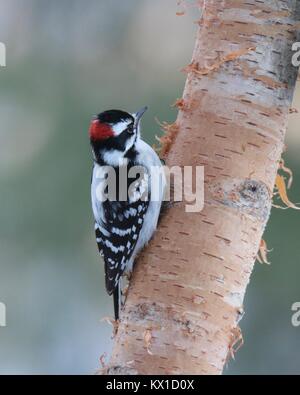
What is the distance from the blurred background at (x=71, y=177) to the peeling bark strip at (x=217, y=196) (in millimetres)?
4562

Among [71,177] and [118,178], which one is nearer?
[118,178]

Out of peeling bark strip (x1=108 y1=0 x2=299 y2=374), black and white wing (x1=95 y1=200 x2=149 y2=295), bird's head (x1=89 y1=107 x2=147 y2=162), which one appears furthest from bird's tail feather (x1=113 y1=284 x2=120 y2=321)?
bird's head (x1=89 y1=107 x2=147 y2=162)

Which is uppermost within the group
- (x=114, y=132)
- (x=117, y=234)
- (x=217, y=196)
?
(x=114, y=132)

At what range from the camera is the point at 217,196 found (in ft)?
9.29

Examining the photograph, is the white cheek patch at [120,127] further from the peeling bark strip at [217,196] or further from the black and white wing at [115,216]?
the peeling bark strip at [217,196]

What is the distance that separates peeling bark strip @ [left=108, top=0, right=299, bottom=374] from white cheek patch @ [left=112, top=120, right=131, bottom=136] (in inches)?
18.1

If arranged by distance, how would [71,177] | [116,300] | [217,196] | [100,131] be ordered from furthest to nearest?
[71,177] < [100,131] < [116,300] < [217,196]

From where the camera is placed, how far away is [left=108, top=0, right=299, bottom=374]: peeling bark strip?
2645 millimetres

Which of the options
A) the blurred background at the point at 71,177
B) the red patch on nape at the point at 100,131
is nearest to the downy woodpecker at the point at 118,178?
the red patch on nape at the point at 100,131

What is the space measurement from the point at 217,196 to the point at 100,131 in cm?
84

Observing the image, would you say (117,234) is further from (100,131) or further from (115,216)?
(100,131)

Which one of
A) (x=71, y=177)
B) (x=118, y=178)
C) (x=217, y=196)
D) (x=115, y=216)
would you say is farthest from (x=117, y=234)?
(x=71, y=177)

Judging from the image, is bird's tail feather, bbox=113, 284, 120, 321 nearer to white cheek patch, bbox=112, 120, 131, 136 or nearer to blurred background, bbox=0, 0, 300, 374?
white cheek patch, bbox=112, 120, 131, 136
